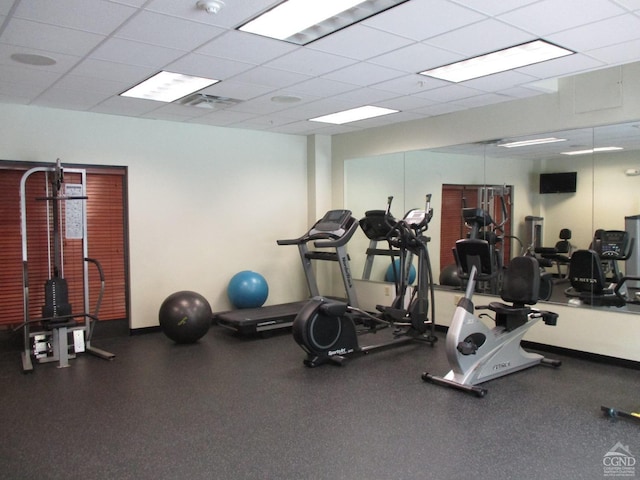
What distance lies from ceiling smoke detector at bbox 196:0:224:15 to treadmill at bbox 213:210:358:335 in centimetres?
294

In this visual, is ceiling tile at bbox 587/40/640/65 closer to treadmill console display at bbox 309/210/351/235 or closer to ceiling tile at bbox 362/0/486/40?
ceiling tile at bbox 362/0/486/40

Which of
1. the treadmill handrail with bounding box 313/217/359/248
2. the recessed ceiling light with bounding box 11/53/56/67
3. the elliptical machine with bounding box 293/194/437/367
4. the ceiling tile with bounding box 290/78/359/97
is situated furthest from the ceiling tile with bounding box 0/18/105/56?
the treadmill handrail with bounding box 313/217/359/248

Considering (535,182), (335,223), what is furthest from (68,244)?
(535,182)

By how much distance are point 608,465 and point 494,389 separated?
4.02ft

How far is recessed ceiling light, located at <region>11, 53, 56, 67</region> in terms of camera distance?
11.9ft

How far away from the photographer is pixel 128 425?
3.33 meters

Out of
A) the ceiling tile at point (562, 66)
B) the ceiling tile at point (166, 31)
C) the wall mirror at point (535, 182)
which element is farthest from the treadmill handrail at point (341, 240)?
the ceiling tile at point (166, 31)

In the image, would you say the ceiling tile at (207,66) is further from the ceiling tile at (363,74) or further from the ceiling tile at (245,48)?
the ceiling tile at (363,74)

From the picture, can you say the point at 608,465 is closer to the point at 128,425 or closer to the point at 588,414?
the point at 588,414

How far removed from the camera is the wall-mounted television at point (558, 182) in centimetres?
485

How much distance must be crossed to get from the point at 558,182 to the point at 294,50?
9.91 feet

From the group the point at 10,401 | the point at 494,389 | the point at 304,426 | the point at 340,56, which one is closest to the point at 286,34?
the point at 340,56

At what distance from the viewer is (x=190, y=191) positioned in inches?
246

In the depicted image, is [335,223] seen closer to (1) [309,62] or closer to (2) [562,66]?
(1) [309,62]
